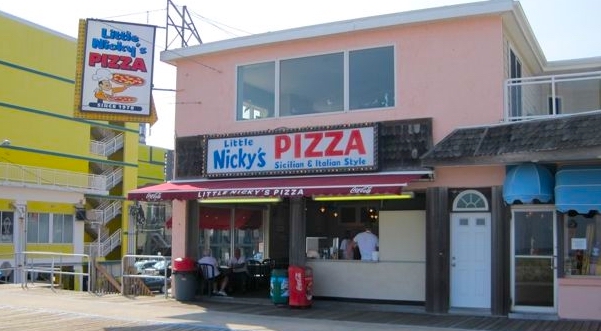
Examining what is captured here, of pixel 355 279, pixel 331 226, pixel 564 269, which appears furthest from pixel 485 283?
pixel 331 226

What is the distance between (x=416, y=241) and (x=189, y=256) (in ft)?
19.6

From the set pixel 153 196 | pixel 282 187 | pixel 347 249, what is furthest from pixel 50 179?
pixel 282 187

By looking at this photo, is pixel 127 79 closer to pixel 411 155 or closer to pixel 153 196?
pixel 153 196

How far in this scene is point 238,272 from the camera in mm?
18953

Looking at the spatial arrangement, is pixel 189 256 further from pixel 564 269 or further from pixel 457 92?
pixel 564 269

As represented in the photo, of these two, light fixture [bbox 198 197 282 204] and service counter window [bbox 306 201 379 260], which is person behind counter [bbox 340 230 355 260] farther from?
light fixture [bbox 198 197 282 204]

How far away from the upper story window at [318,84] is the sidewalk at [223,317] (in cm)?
462

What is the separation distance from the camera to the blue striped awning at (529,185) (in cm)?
1324

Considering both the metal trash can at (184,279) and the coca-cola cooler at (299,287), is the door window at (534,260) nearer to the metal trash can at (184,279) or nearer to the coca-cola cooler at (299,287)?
the coca-cola cooler at (299,287)

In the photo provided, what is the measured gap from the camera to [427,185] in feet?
48.9

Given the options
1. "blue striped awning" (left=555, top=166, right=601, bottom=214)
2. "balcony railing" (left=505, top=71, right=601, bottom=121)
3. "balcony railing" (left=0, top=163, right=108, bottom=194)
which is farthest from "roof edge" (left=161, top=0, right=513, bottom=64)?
"balcony railing" (left=0, top=163, right=108, bottom=194)

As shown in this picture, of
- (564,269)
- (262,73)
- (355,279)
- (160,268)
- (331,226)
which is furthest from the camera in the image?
(160,268)

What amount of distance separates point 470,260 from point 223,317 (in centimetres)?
528

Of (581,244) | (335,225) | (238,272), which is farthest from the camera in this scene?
→ (238,272)
